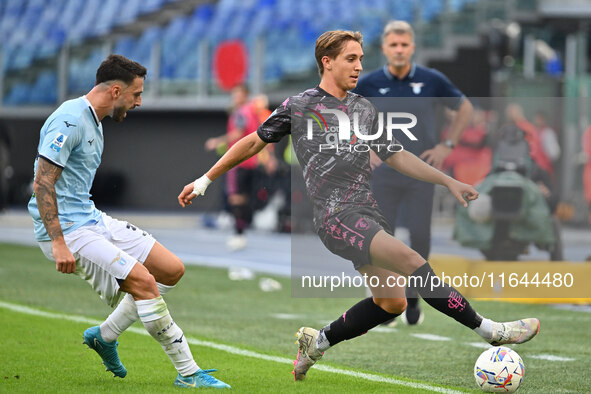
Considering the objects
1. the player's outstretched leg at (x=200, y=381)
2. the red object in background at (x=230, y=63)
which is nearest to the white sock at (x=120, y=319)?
the player's outstretched leg at (x=200, y=381)

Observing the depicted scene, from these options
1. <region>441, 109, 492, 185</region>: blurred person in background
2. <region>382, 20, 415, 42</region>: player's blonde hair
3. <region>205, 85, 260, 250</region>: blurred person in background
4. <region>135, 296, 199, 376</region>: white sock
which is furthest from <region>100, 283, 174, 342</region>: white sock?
<region>205, 85, 260, 250</region>: blurred person in background

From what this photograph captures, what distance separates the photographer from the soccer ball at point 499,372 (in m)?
5.61

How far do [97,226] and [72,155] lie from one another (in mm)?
429

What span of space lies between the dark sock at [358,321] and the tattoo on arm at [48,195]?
164 cm

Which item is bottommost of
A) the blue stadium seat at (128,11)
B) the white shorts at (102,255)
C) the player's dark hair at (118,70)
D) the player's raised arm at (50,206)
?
the white shorts at (102,255)

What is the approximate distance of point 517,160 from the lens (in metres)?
12.1

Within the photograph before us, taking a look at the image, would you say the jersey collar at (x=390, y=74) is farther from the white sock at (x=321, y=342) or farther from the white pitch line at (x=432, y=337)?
the white sock at (x=321, y=342)

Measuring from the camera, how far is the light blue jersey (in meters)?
5.46

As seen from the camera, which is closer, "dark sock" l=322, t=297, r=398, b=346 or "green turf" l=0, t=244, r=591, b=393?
"dark sock" l=322, t=297, r=398, b=346

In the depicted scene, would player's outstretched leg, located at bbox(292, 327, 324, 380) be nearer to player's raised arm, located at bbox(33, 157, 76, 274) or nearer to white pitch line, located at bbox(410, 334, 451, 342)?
player's raised arm, located at bbox(33, 157, 76, 274)

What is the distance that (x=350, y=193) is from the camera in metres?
5.70

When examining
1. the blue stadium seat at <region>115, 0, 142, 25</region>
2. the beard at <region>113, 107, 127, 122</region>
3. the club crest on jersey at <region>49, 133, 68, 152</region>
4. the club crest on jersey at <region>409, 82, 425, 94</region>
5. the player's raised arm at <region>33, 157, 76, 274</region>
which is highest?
the blue stadium seat at <region>115, 0, 142, 25</region>

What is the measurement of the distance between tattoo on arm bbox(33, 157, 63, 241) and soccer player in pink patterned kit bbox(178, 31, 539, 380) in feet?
2.19

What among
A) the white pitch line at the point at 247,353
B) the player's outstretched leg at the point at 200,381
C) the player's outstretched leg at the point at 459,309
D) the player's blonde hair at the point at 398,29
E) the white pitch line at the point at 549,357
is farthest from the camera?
the player's blonde hair at the point at 398,29
